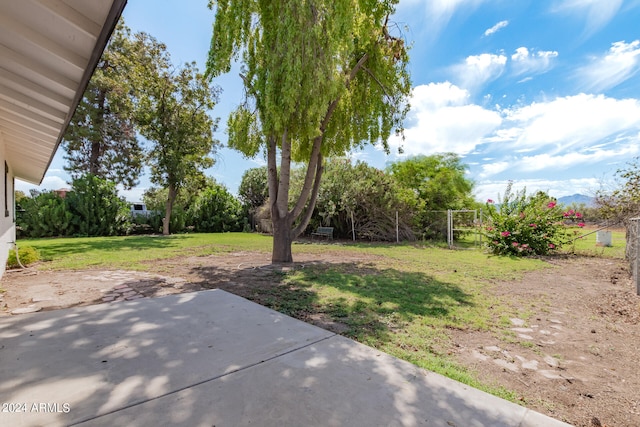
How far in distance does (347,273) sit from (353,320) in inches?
119

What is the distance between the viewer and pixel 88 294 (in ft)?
14.5

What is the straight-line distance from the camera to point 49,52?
8.57 ft

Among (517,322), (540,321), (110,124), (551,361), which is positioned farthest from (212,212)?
(551,361)

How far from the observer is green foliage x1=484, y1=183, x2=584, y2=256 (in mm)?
9633

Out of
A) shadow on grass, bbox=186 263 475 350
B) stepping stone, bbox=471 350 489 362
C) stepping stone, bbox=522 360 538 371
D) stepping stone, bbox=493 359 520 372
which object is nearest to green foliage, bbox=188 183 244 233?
shadow on grass, bbox=186 263 475 350

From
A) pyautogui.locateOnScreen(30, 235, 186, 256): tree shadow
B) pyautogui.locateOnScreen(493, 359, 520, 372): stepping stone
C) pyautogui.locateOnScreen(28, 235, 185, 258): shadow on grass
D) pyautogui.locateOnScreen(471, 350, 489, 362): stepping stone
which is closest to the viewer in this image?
pyautogui.locateOnScreen(493, 359, 520, 372): stepping stone

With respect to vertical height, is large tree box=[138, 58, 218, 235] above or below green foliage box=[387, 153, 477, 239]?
above

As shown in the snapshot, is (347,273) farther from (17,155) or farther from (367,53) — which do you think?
(17,155)

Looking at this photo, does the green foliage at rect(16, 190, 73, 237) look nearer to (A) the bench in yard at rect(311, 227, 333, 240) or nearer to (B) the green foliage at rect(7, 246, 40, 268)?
(B) the green foliage at rect(7, 246, 40, 268)

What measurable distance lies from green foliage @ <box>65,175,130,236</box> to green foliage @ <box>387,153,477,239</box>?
15.5m

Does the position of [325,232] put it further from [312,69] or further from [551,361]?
Result: [551,361]

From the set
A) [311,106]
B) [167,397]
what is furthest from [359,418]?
→ [311,106]

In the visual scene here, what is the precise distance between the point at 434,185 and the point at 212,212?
14.1 meters

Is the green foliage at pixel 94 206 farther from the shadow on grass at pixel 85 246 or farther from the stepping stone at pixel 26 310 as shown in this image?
the stepping stone at pixel 26 310
